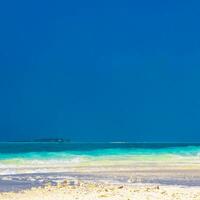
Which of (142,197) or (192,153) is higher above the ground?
(192,153)

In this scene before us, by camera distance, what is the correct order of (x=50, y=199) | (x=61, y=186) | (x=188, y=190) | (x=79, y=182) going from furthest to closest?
(x=79, y=182) < (x=61, y=186) < (x=188, y=190) < (x=50, y=199)

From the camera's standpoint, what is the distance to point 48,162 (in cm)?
3984

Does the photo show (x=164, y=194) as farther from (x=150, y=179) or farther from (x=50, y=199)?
(x=150, y=179)

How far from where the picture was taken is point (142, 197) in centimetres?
1750

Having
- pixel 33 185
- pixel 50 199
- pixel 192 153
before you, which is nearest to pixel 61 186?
pixel 33 185

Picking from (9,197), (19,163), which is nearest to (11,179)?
(9,197)

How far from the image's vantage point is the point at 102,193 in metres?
18.3

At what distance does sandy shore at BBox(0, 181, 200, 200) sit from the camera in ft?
57.3

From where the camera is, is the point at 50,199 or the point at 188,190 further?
the point at 188,190

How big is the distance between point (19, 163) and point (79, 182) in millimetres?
15105

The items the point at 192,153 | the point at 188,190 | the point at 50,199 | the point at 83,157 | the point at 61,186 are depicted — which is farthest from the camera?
the point at 192,153

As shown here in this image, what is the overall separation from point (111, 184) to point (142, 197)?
455 cm

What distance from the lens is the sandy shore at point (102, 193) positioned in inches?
688

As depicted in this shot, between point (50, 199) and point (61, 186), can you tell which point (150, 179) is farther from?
point (50, 199)
